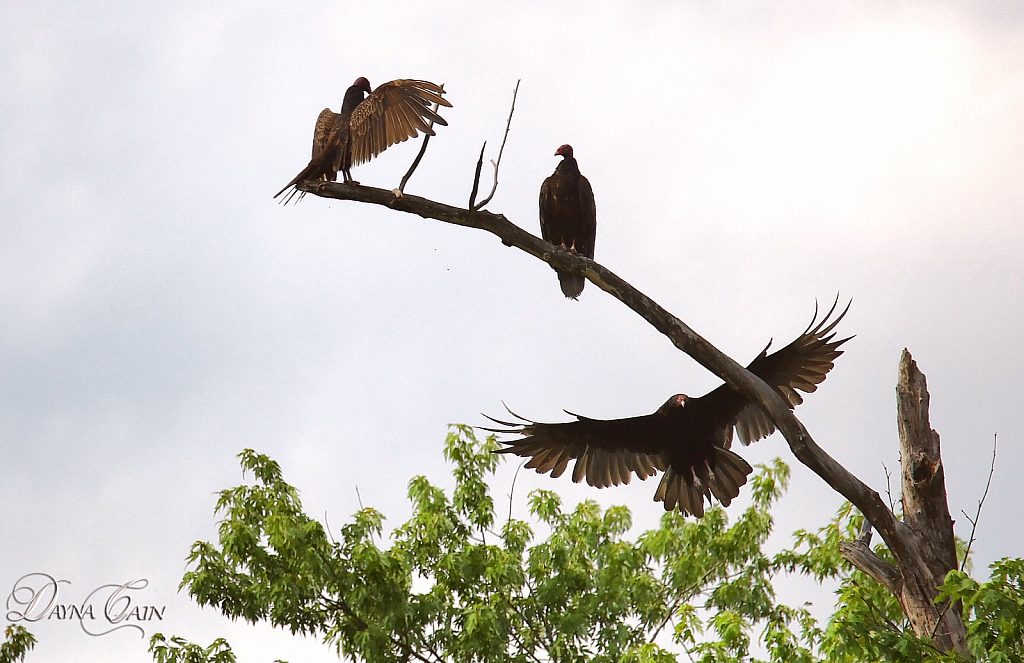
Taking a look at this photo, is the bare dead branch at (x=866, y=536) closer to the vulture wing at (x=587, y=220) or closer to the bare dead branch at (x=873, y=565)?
the bare dead branch at (x=873, y=565)

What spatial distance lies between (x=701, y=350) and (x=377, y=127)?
5.83 ft

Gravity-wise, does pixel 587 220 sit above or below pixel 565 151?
below

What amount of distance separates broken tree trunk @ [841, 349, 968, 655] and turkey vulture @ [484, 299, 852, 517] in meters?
0.53

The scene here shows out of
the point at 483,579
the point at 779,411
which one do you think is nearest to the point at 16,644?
the point at 483,579

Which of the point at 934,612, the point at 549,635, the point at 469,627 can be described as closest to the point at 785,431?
the point at 934,612

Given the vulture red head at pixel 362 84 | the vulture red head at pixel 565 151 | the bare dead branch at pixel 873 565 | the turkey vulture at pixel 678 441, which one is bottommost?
the bare dead branch at pixel 873 565

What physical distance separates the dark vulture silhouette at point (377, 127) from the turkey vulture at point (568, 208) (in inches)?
69.0

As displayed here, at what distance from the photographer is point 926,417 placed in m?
4.11

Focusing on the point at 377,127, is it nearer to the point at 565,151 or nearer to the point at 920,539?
the point at 565,151

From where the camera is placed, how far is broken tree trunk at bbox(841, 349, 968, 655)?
3814mm

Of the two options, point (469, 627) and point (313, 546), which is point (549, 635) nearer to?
point (469, 627)

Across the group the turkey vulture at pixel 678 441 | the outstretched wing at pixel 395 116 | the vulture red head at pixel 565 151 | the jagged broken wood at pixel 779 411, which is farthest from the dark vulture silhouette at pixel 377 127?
the vulture red head at pixel 565 151

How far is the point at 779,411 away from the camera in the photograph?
3881 mm

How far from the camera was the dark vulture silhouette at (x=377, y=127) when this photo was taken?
4023 mm
